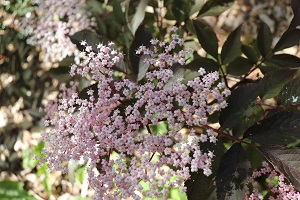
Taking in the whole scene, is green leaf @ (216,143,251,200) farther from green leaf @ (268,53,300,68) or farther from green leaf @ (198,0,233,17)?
green leaf @ (198,0,233,17)

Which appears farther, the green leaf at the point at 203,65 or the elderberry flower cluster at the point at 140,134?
the green leaf at the point at 203,65

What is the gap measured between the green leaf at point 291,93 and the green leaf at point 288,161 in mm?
286

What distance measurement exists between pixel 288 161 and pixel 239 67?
19.8 inches

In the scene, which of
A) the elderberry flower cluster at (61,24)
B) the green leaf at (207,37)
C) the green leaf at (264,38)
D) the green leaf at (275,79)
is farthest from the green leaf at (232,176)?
the elderberry flower cluster at (61,24)

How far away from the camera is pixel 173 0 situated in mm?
1552

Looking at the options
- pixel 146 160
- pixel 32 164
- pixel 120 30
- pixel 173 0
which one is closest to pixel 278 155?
pixel 146 160

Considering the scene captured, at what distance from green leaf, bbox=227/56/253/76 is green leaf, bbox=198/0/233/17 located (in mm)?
252

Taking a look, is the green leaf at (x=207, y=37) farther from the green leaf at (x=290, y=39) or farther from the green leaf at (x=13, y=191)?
the green leaf at (x=13, y=191)

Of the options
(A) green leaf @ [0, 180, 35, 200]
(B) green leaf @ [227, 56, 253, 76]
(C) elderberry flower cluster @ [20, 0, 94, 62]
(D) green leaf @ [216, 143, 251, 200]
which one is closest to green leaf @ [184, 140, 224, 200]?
(D) green leaf @ [216, 143, 251, 200]

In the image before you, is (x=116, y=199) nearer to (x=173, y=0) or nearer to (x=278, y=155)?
(x=278, y=155)

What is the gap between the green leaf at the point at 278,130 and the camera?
89cm

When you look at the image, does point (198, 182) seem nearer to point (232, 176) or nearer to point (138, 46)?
point (232, 176)

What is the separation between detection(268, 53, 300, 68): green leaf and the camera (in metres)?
1.28

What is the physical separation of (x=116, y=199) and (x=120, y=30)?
925mm
